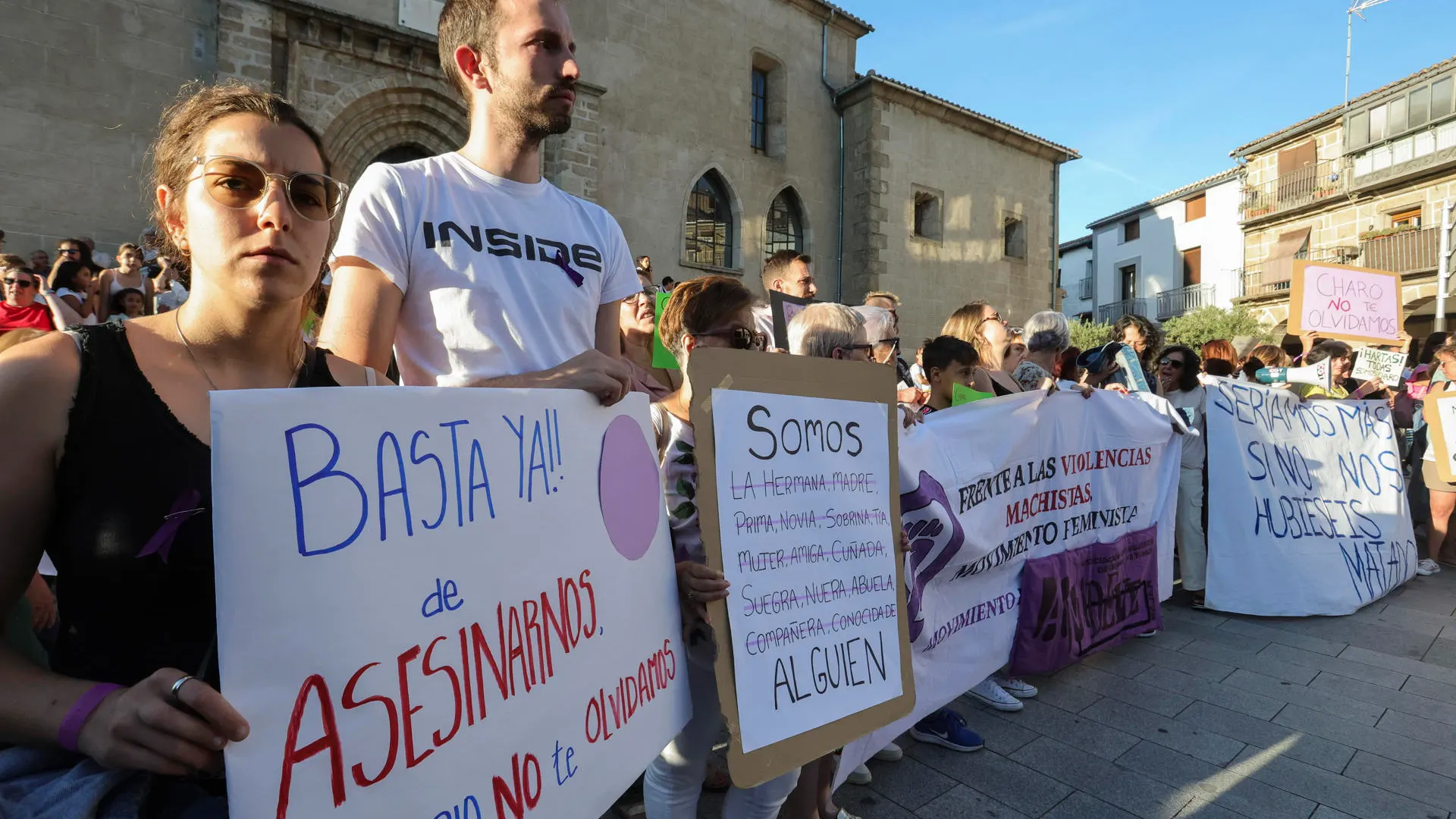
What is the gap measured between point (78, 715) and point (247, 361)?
1.75 ft

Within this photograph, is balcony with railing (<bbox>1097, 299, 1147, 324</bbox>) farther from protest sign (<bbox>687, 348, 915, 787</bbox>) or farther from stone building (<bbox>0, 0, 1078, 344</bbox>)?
protest sign (<bbox>687, 348, 915, 787</bbox>)

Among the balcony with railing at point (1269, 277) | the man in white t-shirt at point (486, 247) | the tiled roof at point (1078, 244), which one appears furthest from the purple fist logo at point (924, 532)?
the tiled roof at point (1078, 244)

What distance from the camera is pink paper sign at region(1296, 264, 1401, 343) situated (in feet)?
21.0

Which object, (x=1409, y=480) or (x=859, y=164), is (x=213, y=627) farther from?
(x=859, y=164)

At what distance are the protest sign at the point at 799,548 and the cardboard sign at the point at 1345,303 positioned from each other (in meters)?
5.92

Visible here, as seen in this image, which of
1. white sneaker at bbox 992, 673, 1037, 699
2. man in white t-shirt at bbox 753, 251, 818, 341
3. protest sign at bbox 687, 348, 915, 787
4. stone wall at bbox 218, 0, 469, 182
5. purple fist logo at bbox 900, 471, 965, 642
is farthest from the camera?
stone wall at bbox 218, 0, 469, 182

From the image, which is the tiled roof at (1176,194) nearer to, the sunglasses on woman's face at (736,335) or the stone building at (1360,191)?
the stone building at (1360,191)

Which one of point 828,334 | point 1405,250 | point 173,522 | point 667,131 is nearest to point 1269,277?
point 1405,250

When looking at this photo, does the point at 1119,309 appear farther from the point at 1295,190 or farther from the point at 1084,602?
the point at 1084,602

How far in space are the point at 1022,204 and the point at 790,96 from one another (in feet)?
25.2

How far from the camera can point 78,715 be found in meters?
0.87

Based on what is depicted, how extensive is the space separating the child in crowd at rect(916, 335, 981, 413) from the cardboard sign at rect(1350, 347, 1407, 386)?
5103 millimetres

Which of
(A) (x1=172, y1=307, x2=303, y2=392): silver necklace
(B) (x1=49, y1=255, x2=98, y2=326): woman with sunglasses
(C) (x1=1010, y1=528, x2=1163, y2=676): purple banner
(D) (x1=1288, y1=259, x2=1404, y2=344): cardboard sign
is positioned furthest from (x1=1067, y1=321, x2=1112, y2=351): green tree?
(A) (x1=172, y1=307, x2=303, y2=392): silver necklace

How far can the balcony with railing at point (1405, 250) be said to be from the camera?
22734mm
